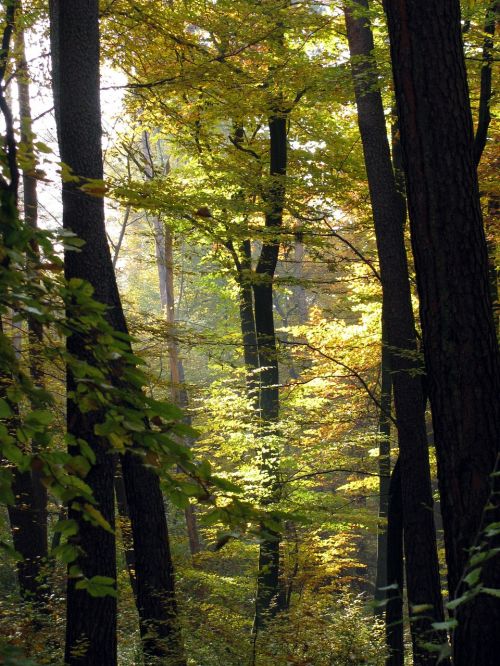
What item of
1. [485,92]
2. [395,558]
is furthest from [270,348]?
[485,92]

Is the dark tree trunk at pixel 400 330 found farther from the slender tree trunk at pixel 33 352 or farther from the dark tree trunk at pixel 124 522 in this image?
the dark tree trunk at pixel 124 522

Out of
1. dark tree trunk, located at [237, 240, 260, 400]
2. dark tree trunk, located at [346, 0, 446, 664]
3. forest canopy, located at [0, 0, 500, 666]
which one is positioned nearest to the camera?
forest canopy, located at [0, 0, 500, 666]

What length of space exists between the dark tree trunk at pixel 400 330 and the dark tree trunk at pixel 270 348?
1.92m

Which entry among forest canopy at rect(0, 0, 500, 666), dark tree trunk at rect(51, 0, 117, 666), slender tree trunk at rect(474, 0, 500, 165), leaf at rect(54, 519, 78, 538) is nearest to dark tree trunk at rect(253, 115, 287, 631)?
forest canopy at rect(0, 0, 500, 666)

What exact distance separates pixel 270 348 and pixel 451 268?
24.4 ft

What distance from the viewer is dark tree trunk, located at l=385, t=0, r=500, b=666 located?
3.71 meters

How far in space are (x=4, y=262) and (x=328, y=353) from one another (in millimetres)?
12466

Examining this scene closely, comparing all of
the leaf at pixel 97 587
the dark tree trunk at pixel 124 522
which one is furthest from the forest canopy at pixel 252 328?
the dark tree trunk at pixel 124 522

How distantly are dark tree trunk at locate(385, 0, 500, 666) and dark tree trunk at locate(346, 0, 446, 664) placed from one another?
3.88 meters

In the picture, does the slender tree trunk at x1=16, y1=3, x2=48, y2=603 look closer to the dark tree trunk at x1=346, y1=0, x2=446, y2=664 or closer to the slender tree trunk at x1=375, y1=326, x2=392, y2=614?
the dark tree trunk at x1=346, y1=0, x2=446, y2=664

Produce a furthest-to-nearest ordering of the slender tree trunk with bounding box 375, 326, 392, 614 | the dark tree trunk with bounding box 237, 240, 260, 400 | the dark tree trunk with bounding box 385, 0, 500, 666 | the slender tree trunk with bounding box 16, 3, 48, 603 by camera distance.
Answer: the dark tree trunk with bounding box 237, 240, 260, 400
the slender tree trunk with bounding box 375, 326, 392, 614
the slender tree trunk with bounding box 16, 3, 48, 603
the dark tree trunk with bounding box 385, 0, 500, 666

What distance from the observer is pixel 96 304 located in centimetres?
214

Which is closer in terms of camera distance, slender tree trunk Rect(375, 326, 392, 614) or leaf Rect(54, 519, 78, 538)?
leaf Rect(54, 519, 78, 538)

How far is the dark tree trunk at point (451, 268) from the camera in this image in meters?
3.71
